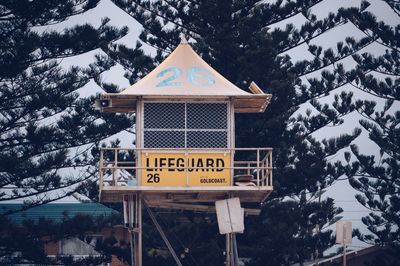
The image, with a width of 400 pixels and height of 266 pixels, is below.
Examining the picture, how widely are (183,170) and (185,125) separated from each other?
1.01 m

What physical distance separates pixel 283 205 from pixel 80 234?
5.93m

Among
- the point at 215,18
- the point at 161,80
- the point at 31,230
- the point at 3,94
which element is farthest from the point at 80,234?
the point at 161,80

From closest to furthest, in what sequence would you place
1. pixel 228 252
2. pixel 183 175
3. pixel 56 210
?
pixel 183 175 → pixel 228 252 → pixel 56 210

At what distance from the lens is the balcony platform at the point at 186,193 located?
2762 cm

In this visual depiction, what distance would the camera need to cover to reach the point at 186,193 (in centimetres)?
2825

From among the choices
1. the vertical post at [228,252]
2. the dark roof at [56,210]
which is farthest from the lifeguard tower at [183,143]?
the dark roof at [56,210]

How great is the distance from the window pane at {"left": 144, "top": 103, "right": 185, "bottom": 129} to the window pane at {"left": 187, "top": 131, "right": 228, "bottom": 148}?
31 centimetres

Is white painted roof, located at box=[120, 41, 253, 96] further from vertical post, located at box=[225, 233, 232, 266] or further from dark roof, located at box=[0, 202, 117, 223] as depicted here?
dark roof, located at box=[0, 202, 117, 223]

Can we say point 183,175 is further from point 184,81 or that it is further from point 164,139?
point 184,81

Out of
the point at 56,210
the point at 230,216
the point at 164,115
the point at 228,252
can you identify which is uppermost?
the point at 164,115

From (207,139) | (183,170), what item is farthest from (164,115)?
(183,170)

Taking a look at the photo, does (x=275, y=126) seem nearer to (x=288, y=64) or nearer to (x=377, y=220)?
(x=288, y=64)

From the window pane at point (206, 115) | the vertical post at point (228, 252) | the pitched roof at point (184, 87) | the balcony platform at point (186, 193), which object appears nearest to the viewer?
the balcony platform at point (186, 193)

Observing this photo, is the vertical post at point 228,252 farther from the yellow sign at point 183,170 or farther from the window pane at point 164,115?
the window pane at point 164,115
